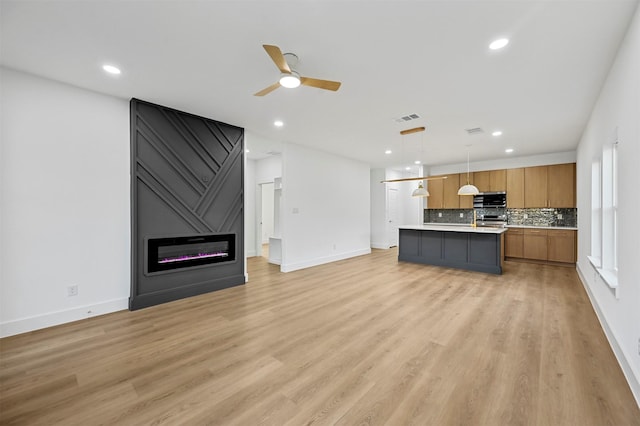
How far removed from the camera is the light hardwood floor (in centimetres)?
184

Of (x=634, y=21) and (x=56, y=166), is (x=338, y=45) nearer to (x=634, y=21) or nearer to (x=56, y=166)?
(x=634, y=21)

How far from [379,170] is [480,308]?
21.5 feet

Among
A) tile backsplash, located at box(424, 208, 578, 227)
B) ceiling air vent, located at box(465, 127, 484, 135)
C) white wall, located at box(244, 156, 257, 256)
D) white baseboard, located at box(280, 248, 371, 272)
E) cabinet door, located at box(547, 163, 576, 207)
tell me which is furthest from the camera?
white wall, located at box(244, 156, 257, 256)

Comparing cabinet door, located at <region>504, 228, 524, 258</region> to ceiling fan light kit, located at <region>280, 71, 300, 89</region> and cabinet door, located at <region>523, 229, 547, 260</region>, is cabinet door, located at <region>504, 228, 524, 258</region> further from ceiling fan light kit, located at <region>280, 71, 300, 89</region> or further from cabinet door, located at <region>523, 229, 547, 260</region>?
ceiling fan light kit, located at <region>280, 71, 300, 89</region>

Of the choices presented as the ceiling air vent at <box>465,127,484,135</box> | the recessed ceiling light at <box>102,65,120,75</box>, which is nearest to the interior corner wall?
the ceiling air vent at <box>465,127,484,135</box>

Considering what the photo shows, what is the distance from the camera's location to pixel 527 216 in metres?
7.57

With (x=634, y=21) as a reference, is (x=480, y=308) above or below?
below

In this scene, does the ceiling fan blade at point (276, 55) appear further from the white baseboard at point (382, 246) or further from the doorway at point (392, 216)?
the white baseboard at point (382, 246)

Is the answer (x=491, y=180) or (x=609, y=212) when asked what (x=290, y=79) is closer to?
(x=609, y=212)

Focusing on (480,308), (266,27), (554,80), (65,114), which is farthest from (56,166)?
(554,80)

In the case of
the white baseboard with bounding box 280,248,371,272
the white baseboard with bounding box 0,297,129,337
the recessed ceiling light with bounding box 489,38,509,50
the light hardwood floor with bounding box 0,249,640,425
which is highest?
the recessed ceiling light with bounding box 489,38,509,50

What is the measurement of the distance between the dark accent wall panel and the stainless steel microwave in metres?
Answer: 6.99

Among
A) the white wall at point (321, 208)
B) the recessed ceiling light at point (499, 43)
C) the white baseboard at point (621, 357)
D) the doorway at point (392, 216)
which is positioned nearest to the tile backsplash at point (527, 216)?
the doorway at point (392, 216)

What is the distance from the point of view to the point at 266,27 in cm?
227
